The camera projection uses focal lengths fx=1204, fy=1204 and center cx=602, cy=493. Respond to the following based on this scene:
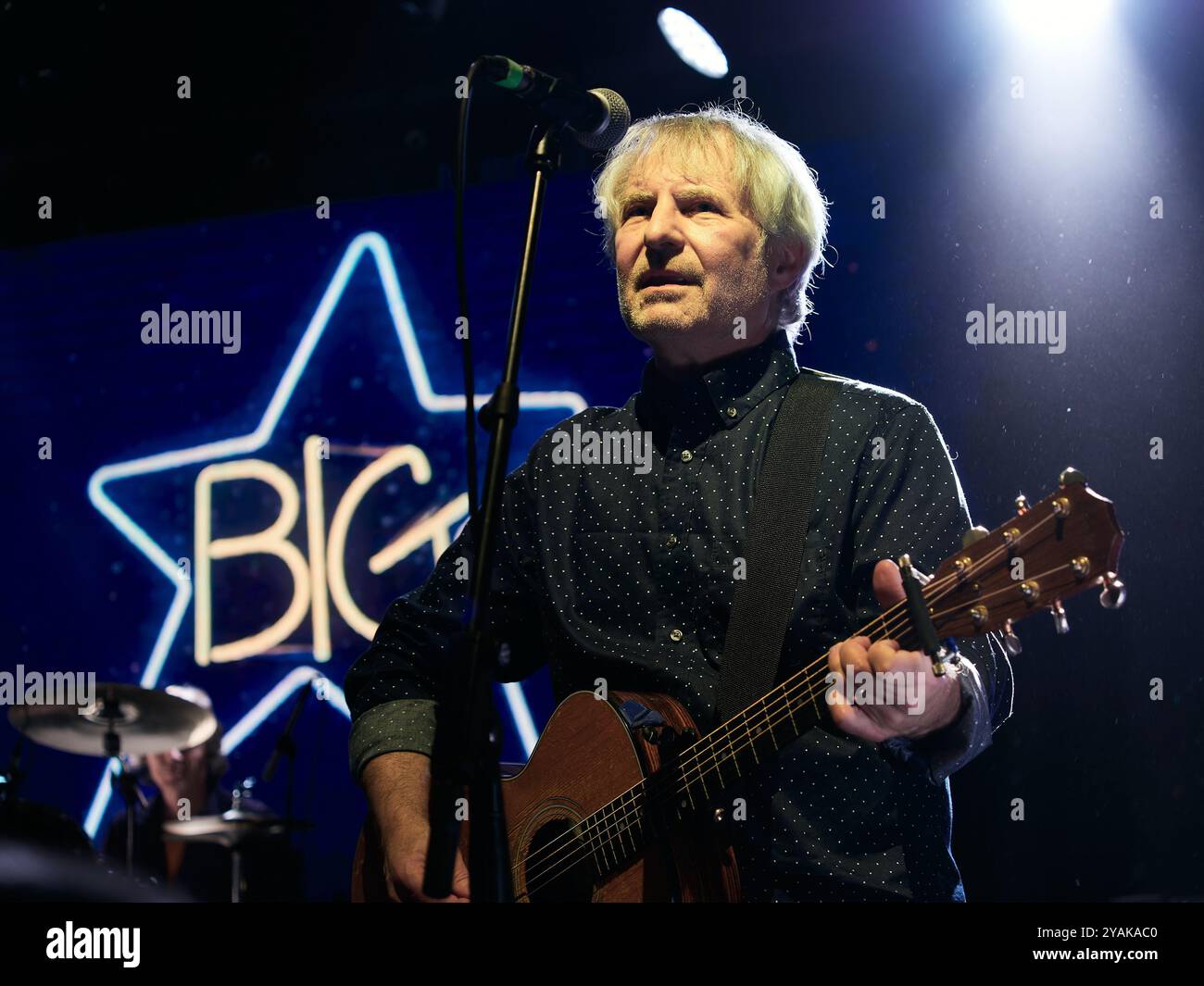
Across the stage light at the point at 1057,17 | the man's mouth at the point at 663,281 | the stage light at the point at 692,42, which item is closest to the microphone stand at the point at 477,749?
the man's mouth at the point at 663,281

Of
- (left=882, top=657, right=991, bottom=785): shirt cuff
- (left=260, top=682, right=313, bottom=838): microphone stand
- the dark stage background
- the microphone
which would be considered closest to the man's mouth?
the microphone

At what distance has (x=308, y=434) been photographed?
510 centimetres

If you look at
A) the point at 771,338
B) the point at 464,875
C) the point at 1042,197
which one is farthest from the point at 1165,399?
the point at 464,875

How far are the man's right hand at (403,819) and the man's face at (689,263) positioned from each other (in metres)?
1.00

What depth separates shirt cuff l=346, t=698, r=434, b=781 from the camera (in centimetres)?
239

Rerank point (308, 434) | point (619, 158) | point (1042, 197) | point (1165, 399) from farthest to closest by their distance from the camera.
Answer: point (308, 434), point (1042, 197), point (1165, 399), point (619, 158)

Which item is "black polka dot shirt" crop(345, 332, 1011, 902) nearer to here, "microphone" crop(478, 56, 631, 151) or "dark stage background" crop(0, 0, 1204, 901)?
"microphone" crop(478, 56, 631, 151)

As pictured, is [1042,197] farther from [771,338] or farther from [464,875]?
[464,875]

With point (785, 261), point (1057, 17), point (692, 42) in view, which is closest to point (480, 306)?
point (692, 42)

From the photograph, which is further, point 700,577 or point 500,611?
point 500,611

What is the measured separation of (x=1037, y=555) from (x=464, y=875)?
1.08m

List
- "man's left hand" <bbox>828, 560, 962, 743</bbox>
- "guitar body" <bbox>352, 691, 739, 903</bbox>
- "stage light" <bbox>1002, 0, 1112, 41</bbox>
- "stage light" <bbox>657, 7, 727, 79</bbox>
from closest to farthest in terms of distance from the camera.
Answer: "man's left hand" <bbox>828, 560, 962, 743</bbox> → "guitar body" <bbox>352, 691, 739, 903</bbox> → "stage light" <bbox>1002, 0, 1112, 41</bbox> → "stage light" <bbox>657, 7, 727, 79</bbox>

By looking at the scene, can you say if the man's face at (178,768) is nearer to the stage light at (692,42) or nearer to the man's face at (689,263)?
the stage light at (692,42)

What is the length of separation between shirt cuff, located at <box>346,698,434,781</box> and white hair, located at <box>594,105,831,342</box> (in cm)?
113
